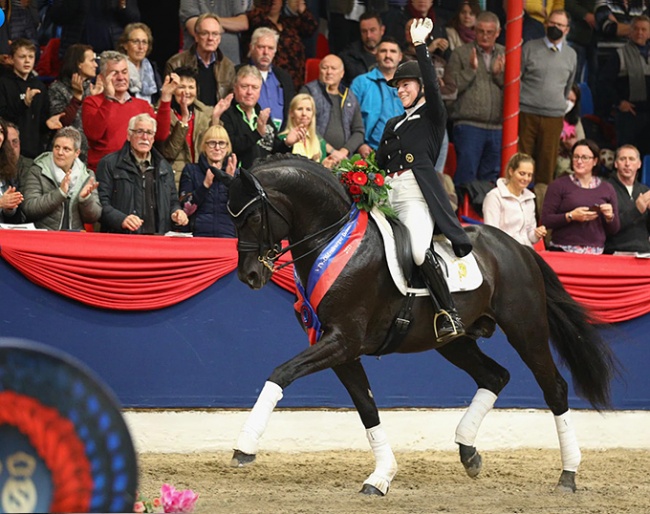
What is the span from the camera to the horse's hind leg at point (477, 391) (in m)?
8.31

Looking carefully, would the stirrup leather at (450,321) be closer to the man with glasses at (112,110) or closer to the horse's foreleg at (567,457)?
the horse's foreleg at (567,457)

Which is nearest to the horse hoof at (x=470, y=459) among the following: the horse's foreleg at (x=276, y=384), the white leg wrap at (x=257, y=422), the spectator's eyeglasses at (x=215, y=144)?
the horse's foreleg at (x=276, y=384)

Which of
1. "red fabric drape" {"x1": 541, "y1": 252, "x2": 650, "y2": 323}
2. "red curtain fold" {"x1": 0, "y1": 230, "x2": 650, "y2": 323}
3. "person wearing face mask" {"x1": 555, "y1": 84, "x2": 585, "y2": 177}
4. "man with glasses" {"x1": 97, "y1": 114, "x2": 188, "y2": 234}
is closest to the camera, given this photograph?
"red curtain fold" {"x1": 0, "y1": 230, "x2": 650, "y2": 323}

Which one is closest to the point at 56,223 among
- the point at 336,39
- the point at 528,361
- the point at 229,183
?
the point at 229,183

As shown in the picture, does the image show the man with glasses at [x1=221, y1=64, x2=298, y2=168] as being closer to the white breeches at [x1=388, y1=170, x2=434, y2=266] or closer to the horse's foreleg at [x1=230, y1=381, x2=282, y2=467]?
the white breeches at [x1=388, y1=170, x2=434, y2=266]

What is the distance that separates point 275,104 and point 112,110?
Answer: 2.01 m

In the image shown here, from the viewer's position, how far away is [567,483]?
8.32 metres

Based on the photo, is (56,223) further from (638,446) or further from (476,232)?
(638,446)

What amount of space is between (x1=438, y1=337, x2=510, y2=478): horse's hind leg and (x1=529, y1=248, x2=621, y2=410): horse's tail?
0.60 m

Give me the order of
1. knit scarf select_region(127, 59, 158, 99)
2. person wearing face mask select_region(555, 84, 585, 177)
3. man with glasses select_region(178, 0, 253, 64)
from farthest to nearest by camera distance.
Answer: person wearing face mask select_region(555, 84, 585, 177), man with glasses select_region(178, 0, 253, 64), knit scarf select_region(127, 59, 158, 99)

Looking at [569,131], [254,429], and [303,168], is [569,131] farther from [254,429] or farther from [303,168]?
[254,429]

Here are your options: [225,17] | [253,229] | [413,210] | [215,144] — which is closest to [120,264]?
[215,144]

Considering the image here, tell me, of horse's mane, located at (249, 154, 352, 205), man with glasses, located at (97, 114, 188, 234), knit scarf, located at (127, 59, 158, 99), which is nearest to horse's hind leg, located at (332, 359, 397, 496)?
horse's mane, located at (249, 154, 352, 205)

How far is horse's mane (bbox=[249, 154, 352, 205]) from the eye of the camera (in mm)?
7461
